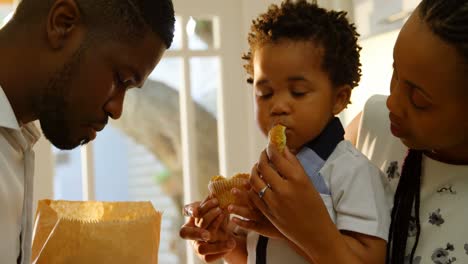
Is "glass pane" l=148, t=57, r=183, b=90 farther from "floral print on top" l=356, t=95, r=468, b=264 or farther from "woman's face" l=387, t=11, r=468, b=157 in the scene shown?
"woman's face" l=387, t=11, r=468, b=157

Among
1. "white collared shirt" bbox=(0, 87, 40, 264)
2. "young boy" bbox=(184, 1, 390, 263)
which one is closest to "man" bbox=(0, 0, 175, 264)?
"white collared shirt" bbox=(0, 87, 40, 264)

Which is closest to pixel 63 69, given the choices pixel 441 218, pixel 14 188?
pixel 14 188

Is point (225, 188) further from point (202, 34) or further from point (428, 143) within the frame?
point (202, 34)

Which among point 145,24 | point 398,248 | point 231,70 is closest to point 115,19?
point 145,24

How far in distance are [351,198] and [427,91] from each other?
242mm

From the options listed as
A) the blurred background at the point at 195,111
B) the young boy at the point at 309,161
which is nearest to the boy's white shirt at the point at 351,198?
the young boy at the point at 309,161

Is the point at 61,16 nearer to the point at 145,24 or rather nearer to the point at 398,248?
the point at 145,24

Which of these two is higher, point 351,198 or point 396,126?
point 396,126

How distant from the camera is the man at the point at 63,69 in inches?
40.1

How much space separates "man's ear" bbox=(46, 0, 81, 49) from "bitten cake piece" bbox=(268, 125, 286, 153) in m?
0.40

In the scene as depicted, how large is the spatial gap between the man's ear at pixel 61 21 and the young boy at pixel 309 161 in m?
0.39

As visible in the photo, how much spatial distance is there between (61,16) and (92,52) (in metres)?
0.08

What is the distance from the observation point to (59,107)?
3.53ft

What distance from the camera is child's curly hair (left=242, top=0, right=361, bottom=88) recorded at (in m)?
1.22
